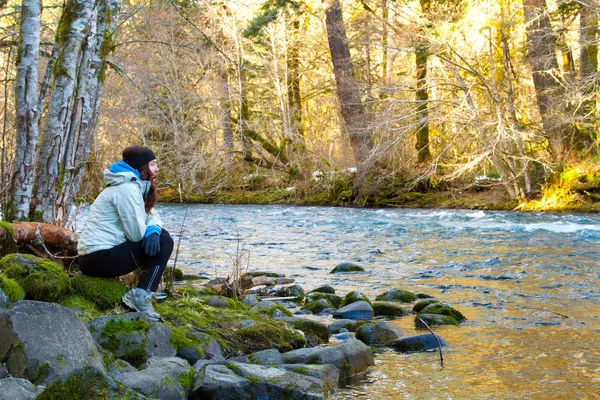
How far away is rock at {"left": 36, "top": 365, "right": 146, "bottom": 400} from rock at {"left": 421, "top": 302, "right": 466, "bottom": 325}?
4.25m

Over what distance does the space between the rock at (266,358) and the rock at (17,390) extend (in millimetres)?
1783

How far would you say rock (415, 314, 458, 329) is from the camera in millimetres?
6501

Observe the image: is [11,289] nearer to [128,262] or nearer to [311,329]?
[128,262]

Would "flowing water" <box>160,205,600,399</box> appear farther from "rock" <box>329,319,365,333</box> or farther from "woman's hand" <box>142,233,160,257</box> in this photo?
"woman's hand" <box>142,233,160,257</box>

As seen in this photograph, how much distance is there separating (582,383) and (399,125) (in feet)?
54.4

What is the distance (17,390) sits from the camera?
10.1 ft

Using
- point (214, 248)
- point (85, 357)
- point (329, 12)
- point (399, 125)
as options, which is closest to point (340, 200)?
point (399, 125)

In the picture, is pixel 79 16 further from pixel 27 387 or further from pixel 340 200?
pixel 340 200

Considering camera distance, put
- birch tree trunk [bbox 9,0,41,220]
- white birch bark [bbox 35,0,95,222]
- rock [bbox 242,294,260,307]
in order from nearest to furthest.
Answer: birch tree trunk [bbox 9,0,41,220], white birch bark [bbox 35,0,95,222], rock [bbox 242,294,260,307]

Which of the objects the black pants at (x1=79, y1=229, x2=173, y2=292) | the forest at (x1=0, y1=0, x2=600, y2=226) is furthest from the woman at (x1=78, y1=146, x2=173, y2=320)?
the forest at (x1=0, y1=0, x2=600, y2=226)

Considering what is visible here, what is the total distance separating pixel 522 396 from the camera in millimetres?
4383

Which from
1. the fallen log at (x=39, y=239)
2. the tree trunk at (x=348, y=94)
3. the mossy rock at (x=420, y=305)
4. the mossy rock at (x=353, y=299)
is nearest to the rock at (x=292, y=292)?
the mossy rock at (x=353, y=299)

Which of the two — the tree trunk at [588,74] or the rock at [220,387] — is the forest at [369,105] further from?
the rock at [220,387]

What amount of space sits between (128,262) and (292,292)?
3306 millimetres
